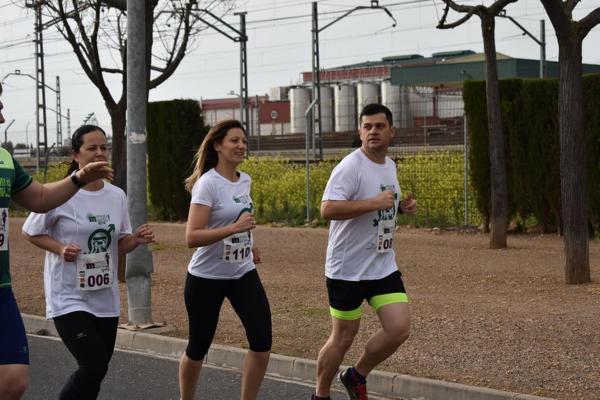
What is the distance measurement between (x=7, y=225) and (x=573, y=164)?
8.60 meters

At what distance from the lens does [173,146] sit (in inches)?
1032

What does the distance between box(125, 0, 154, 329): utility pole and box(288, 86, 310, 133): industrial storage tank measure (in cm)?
4498

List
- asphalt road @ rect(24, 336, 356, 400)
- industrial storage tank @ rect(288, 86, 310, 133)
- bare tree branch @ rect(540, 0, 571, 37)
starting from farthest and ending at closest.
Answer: industrial storage tank @ rect(288, 86, 310, 133)
bare tree branch @ rect(540, 0, 571, 37)
asphalt road @ rect(24, 336, 356, 400)

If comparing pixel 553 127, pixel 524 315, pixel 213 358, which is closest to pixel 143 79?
pixel 213 358

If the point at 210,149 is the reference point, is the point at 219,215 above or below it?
below

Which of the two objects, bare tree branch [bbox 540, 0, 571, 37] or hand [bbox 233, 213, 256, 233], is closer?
hand [bbox 233, 213, 256, 233]

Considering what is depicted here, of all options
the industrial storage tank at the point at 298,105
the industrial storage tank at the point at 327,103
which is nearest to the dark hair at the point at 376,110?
the industrial storage tank at the point at 298,105

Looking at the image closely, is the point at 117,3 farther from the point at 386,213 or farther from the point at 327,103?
the point at 327,103

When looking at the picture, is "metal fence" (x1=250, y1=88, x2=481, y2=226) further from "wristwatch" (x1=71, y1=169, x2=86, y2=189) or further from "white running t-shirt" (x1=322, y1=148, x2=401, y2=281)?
"wristwatch" (x1=71, y1=169, x2=86, y2=189)

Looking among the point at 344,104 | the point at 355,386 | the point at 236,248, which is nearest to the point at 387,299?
the point at 355,386

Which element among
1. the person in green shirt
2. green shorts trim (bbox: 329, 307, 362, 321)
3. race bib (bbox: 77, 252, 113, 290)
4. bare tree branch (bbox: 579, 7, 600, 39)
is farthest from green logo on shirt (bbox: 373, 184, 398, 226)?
bare tree branch (bbox: 579, 7, 600, 39)

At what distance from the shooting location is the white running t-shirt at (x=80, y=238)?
19.7 feet

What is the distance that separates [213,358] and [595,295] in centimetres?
446

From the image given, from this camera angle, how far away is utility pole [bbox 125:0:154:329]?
10594 mm
